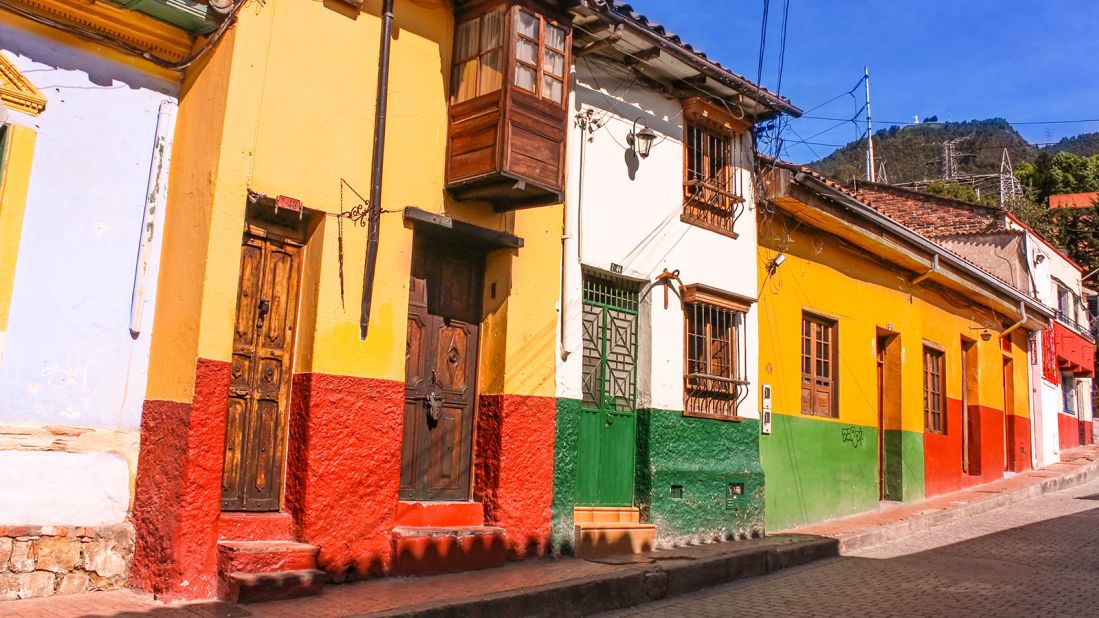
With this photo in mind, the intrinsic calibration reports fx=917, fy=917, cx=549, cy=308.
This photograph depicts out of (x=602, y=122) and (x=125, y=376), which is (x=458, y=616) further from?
(x=602, y=122)

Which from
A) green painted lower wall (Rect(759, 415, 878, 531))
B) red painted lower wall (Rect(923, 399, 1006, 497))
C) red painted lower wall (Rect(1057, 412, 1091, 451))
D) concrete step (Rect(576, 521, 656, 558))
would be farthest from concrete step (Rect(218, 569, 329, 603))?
red painted lower wall (Rect(1057, 412, 1091, 451))

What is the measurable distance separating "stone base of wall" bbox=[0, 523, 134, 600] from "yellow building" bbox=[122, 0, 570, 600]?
0.16 m

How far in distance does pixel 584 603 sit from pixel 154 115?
5.28 metres

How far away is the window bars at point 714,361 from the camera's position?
1089 cm

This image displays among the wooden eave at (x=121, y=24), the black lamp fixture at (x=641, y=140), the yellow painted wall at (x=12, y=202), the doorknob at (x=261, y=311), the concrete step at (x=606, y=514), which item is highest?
the black lamp fixture at (x=641, y=140)

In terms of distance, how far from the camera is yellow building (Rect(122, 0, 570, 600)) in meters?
6.84

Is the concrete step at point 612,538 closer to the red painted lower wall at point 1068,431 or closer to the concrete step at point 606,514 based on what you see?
the concrete step at point 606,514

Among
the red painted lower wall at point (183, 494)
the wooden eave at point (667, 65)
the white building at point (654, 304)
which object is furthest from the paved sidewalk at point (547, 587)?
the wooden eave at point (667, 65)

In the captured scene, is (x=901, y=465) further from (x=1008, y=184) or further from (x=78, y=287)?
(x=1008, y=184)

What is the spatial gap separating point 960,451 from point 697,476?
9360mm

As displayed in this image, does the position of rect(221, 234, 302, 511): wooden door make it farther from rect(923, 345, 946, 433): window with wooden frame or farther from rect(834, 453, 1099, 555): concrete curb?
rect(923, 345, 946, 433): window with wooden frame

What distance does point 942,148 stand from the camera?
183 ft

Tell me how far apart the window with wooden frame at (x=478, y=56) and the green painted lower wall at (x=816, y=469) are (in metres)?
6.01

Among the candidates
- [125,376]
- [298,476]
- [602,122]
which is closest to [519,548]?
[298,476]
